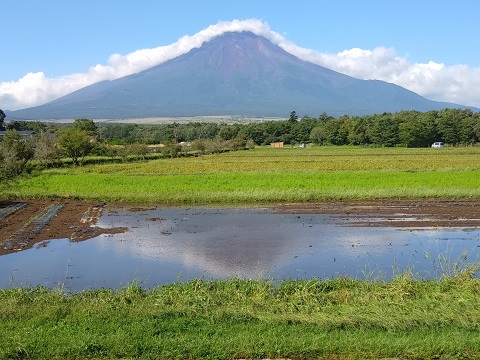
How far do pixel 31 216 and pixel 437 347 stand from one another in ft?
45.1

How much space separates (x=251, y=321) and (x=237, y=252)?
15.7 ft

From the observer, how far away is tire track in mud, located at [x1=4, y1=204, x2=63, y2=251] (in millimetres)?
11820

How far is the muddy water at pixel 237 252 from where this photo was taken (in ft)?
29.9

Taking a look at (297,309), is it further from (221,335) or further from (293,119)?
(293,119)

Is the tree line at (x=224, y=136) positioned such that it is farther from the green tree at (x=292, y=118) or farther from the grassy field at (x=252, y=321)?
the grassy field at (x=252, y=321)

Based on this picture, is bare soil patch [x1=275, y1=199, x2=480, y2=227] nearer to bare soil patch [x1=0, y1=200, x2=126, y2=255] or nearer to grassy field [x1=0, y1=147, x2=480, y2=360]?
bare soil patch [x1=0, y1=200, x2=126, y2=255]

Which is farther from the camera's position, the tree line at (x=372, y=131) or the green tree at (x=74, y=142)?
the tree line at (x=372, y=131)

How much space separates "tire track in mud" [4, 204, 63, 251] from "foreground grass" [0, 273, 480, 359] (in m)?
4.96

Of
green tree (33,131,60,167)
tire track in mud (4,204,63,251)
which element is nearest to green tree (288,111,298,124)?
green tree (33,131,60,167)

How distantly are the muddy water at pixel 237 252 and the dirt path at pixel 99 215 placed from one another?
0.66 m

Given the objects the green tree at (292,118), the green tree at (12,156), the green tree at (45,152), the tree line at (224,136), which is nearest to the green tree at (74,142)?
the tree line at (224,136)

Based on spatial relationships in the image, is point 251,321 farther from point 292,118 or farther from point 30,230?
point 292,118

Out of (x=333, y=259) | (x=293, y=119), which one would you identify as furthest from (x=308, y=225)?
(x=293, y=119)

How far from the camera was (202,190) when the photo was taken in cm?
2073
